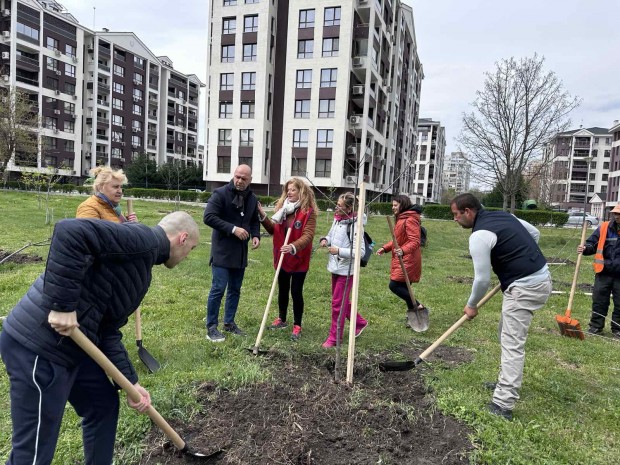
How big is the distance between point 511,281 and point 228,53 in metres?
40.3

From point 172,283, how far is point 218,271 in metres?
3.15

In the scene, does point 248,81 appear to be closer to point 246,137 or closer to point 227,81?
point 227,81

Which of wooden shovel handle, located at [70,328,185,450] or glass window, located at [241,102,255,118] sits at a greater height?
glass window, located at [241,102,255,118]

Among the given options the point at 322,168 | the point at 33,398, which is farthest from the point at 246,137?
the point at 33,398

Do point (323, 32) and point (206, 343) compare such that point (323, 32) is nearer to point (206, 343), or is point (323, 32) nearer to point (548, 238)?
point (548, 238)

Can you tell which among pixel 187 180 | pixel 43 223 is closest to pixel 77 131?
pixel 187 180

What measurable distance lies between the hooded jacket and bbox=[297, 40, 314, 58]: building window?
3459 centimetres

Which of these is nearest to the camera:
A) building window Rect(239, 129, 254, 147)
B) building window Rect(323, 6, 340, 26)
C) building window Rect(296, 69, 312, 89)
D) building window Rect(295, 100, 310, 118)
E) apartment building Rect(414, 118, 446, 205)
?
building window Rect(323, 6, 340, 26)

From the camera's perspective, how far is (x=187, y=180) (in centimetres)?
4578

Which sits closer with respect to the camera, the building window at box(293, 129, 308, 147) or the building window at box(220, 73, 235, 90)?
the building window at box(293, 129, 308, 147)

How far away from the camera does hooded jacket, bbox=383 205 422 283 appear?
5926mm

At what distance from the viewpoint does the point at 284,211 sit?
207 inches

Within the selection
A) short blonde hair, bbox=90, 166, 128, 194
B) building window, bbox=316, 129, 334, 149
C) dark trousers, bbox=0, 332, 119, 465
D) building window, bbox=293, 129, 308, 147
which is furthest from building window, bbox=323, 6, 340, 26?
dark trousers, bbox=0, 332, 119, 465

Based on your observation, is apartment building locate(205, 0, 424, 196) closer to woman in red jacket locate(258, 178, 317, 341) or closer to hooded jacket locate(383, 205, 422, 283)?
hooded jacket locate(383, 205, 422, 283)
